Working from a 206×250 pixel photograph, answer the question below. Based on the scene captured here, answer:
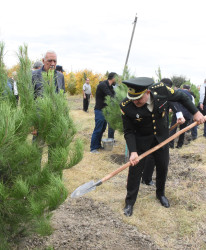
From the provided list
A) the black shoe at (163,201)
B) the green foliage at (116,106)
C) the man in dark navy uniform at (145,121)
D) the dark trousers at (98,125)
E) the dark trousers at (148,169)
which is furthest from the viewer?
the dark trousers at (98,125)

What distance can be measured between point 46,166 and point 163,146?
1.77 metres

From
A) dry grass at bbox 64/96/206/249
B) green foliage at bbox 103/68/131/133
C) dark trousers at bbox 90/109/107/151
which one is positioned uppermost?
green foliage at bbox 103/68/131/133

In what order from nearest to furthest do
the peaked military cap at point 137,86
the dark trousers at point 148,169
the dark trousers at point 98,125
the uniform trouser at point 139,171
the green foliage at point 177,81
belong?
1. the peaked military cap at point 137,86
2. the uniform trouser at point 139,171
3. the dark trousers at point 148,169
4. the dark trousers at point 98,125
5. the green foliage at point 177,81

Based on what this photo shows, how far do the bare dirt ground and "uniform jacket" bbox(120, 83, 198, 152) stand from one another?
22.3 inches

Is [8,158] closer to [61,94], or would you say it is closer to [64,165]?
[64,165]

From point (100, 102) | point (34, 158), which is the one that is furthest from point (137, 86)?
point (100, 102)

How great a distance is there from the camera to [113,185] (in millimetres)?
4258

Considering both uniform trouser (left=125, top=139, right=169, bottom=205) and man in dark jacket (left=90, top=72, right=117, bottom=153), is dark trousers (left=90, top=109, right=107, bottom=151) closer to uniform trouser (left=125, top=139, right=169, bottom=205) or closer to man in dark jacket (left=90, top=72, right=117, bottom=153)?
man in dark jacket (left=90, top=72, right=117, bottom=153)

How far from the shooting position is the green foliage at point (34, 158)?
5.73ft

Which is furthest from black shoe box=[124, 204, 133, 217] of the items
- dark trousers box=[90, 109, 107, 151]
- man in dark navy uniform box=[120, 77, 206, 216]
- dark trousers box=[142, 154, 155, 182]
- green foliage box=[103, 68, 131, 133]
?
dark trousers box=[90, 109, 107, 151]

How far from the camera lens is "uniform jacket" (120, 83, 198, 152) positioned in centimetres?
293

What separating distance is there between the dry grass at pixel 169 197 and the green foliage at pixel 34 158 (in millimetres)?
197

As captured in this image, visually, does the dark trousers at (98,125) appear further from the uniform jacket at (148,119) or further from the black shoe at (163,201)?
the uniform jacket at (148,119)

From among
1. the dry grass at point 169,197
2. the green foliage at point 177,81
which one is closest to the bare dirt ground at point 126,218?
the dry grass at point 169,197
